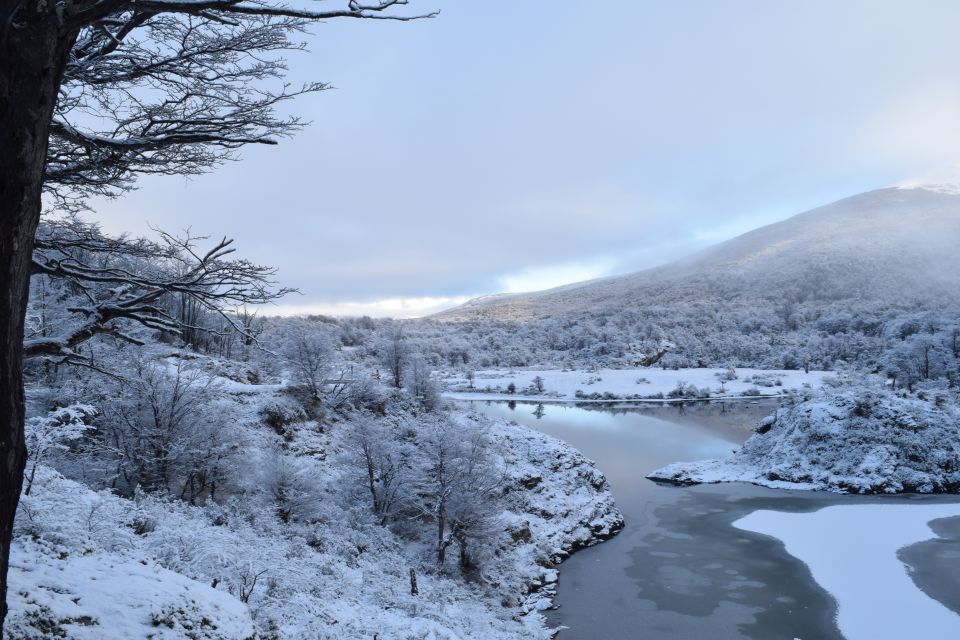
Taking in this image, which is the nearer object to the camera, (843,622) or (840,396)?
(843,622)

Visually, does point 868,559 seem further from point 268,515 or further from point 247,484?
point 247,484

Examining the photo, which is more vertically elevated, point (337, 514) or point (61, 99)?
point (61, 99)

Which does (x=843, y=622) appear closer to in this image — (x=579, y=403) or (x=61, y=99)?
(x=61, y=99)

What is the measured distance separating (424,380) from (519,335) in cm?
10463

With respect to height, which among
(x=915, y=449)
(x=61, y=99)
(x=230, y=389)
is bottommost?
(x=915, y=449)

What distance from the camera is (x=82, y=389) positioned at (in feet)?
49.6

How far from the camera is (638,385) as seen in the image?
7100cm

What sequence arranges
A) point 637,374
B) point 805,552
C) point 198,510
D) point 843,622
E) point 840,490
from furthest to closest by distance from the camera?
point 637,374
point 840,490
point 805,552
point 843,622
point 198,510

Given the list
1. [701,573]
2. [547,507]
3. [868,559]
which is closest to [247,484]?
[547,507]

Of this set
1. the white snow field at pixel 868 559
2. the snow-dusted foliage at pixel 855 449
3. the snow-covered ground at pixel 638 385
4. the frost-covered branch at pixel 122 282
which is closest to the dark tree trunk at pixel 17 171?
the frost-covered branch at pixel 122 282

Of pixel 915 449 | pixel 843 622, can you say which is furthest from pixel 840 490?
pixel 843 622

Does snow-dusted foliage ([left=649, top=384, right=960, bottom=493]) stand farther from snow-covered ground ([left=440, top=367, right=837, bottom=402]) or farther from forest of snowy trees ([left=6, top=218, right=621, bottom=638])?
snow-covered ground ([left=440, top=367, right=837, bottom=402])

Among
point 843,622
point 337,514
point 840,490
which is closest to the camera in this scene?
point 843,622

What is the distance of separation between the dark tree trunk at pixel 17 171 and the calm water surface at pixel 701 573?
15.1 metres
